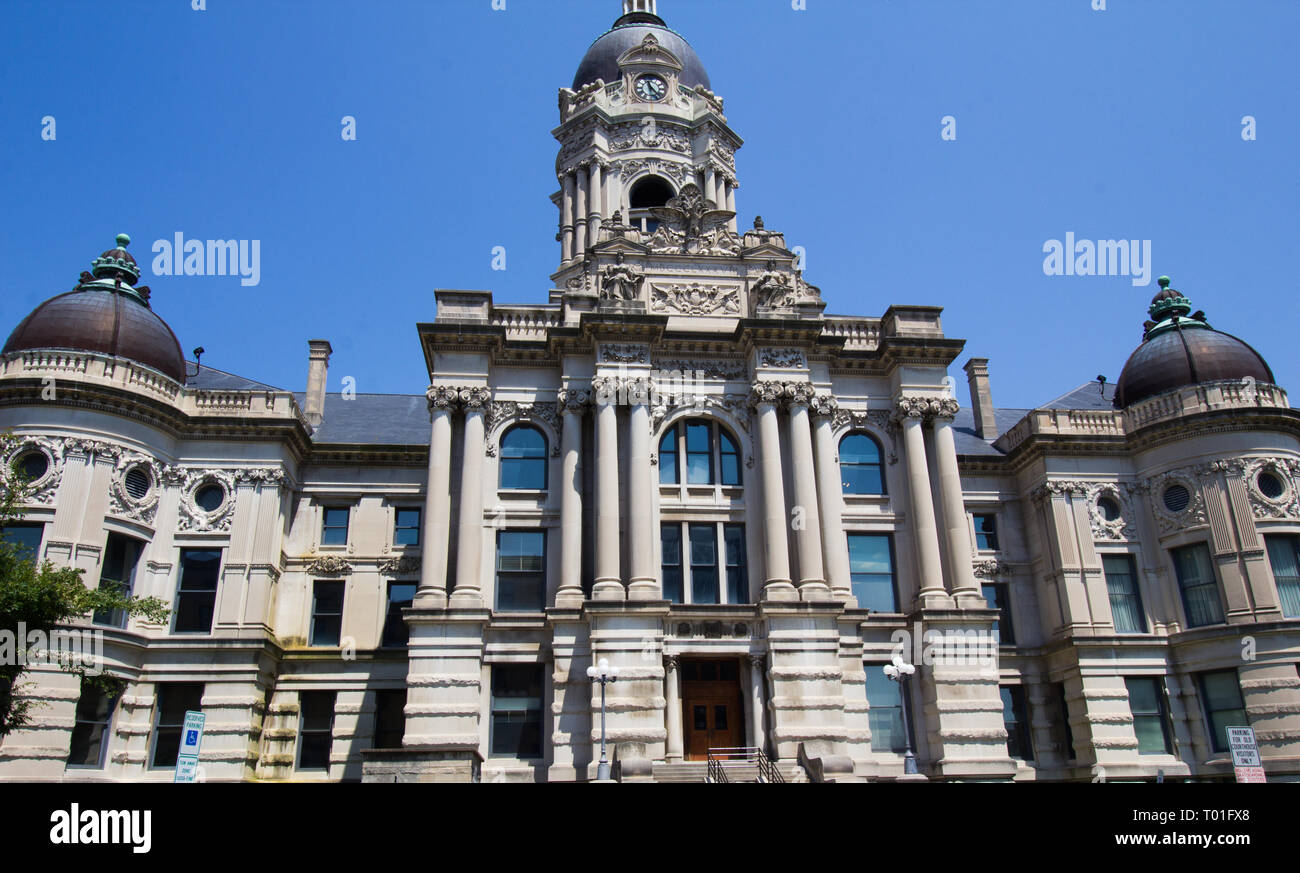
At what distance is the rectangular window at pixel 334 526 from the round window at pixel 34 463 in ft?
30.1

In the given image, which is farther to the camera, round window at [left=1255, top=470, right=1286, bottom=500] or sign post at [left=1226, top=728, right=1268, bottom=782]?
round window at [left=1255, top=470, right=1286, bottom=500]

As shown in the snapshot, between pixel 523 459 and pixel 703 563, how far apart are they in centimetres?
726

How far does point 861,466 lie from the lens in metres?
34.7

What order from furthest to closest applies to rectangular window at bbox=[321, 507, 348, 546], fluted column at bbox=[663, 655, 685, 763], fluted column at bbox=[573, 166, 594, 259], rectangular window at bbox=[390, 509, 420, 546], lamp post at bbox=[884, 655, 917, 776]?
1. fluted column at bbox=[573, 166, 594, 259]
2. rectangular window at bbox=[390, 509, 420, 546]
3. rectangular window at bbox=[321, 507, 348, 546]
4. fluted column at bbox=[663, 655, 685, 763]
5. lamp post at bbox=[884, 655, 917, 776]

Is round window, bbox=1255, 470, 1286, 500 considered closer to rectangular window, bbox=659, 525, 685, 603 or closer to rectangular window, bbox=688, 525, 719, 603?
rectangular window, bbox=688, 525, 719, 603

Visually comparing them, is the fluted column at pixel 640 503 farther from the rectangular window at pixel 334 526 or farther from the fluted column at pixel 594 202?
the fluted column at pixel 594 202

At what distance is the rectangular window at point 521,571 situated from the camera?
31.4 m

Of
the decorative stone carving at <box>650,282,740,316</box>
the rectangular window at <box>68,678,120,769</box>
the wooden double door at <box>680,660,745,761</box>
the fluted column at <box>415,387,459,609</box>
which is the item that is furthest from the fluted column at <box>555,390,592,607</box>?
the rectangular window at <box>68,678,120,769</box>

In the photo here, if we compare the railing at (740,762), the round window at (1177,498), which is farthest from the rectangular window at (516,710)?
the round window at (1177,498)

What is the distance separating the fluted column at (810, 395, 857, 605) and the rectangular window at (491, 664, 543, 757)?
10.2 m

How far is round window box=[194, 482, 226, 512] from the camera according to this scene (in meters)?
33.3

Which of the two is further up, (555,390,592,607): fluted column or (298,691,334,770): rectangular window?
(555,390,592,607): fluted column

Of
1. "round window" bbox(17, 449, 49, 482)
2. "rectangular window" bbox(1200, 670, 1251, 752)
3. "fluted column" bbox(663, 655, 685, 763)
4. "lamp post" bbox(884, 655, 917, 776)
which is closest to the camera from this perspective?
"lamp post" bbox(884, 655, 917, 776)
